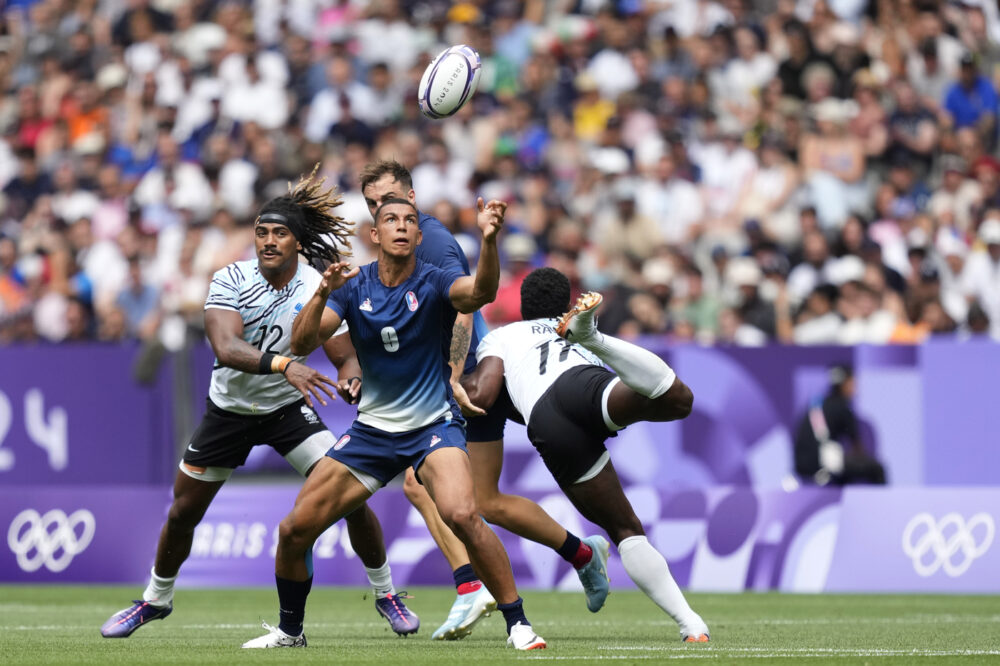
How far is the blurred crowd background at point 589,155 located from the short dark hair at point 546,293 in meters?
6.56

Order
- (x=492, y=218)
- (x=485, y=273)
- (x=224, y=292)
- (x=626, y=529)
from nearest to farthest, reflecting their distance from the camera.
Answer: (x=492, y=218) < (x=485, y=273) < (x=626, y=529) < (x=224, y=292)

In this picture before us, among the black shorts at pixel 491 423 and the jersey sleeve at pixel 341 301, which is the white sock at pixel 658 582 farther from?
the jersey sleeve at pixel 341 301

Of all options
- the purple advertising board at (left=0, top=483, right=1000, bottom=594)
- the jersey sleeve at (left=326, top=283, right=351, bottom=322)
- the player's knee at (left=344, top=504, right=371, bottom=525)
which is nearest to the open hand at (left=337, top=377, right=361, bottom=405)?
the jersey sleeve at (left=326, top=283, right=351, bottom=322)

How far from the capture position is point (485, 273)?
863 centimetres

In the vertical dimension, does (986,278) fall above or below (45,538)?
above

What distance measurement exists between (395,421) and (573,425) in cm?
118

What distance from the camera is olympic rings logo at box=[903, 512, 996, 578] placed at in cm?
1476

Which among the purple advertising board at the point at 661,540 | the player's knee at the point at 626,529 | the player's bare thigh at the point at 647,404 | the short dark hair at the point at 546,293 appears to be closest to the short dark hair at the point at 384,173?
the short dark hair at the point at 546,293

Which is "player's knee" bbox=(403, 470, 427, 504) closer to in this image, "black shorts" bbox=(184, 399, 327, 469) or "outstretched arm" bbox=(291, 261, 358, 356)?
"black shorts" bbox=(184, 399, 327, 469)

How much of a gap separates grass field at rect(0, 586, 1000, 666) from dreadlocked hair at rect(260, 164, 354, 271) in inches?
92.5

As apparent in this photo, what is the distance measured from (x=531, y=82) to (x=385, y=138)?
195 centimetres

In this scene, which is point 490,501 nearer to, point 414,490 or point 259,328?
point 414,490

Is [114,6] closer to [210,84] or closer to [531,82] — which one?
[210,84]

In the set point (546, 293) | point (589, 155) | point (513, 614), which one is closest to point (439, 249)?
point (546, 293)
